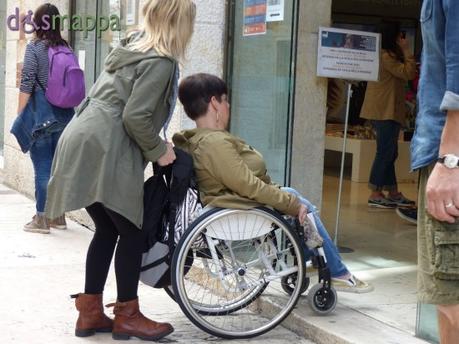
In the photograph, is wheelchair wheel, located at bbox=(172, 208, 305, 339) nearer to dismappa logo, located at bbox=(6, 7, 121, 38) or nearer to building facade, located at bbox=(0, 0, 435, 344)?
building facade, located at bbox=(0, 0, 435, 344)

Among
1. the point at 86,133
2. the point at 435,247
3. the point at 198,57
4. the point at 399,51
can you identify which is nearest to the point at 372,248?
the point at 198,57

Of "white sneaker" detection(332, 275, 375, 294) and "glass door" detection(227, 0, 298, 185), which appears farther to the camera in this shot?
"glass door" detection(227, 0, 298, 185)

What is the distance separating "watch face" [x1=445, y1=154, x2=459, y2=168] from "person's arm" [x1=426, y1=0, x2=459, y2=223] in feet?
0.04

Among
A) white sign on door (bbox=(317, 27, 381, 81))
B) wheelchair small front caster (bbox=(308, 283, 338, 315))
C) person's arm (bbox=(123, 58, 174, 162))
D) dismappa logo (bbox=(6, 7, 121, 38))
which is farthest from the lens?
dismappa logo (bbox=(6, 7, 121, 38))

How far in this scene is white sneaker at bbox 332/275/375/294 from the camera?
14.8ft

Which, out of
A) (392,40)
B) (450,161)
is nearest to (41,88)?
(392,40)

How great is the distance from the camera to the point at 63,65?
21.6ft

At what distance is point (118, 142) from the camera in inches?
156

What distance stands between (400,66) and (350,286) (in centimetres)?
404

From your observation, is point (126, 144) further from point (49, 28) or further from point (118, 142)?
point (49, 28)

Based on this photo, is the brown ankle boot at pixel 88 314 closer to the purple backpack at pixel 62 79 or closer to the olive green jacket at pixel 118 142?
the olive green jacket at pixel 118 142

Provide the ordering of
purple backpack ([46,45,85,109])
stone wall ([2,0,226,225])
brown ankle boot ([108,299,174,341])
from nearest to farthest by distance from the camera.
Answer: brown ankle boot ([108,299,174,341]) < stone wall ([2,0,226,225]) < purple backpack ([46,45,85,109])

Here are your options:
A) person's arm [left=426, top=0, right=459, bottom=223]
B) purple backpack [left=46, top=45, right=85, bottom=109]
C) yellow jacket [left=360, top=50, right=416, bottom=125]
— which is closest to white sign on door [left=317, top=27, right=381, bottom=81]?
purple backpack [left=46, top=45, right=85, bottom=109]

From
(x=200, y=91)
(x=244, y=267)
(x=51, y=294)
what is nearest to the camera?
(x=244, y=267)
